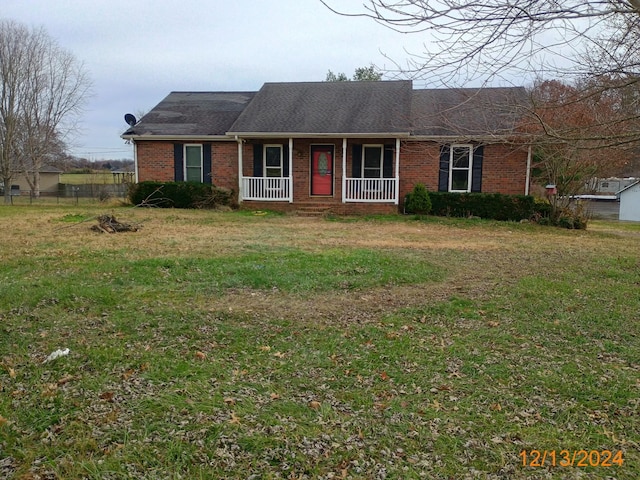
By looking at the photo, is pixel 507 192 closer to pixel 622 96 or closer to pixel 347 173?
pixel 347 173

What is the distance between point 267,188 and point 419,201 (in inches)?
212

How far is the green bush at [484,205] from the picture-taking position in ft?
51.1

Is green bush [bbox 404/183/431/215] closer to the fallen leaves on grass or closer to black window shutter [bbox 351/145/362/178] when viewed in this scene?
black window shutter [bbox 351/145/362/178]

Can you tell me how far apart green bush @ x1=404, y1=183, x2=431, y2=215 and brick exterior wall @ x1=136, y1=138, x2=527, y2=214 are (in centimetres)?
61

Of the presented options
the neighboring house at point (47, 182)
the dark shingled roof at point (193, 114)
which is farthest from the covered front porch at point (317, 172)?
the neighboring house at point (47, 182)

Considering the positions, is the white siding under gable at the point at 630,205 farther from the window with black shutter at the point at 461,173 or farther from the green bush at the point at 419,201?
the green bush at the point at 419,201

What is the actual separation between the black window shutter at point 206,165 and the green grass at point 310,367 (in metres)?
11.0

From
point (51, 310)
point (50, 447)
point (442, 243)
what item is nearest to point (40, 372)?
point (50, 447)

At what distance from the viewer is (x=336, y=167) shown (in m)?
17.6

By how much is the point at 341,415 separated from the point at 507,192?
1558 cm

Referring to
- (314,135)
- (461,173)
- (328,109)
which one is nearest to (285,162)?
(314,135)

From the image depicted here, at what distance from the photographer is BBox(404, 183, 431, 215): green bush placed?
52.7 feet

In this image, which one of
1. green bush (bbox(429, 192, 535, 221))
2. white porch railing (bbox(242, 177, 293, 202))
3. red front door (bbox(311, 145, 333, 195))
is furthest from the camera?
red front door (bbox(311, 145, 333, 195))

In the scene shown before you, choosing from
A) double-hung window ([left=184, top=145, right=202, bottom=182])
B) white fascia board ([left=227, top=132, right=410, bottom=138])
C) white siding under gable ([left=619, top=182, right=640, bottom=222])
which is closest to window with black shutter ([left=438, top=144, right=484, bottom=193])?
white fascia board ([left=227, top=132, right=410, bottom=138])
